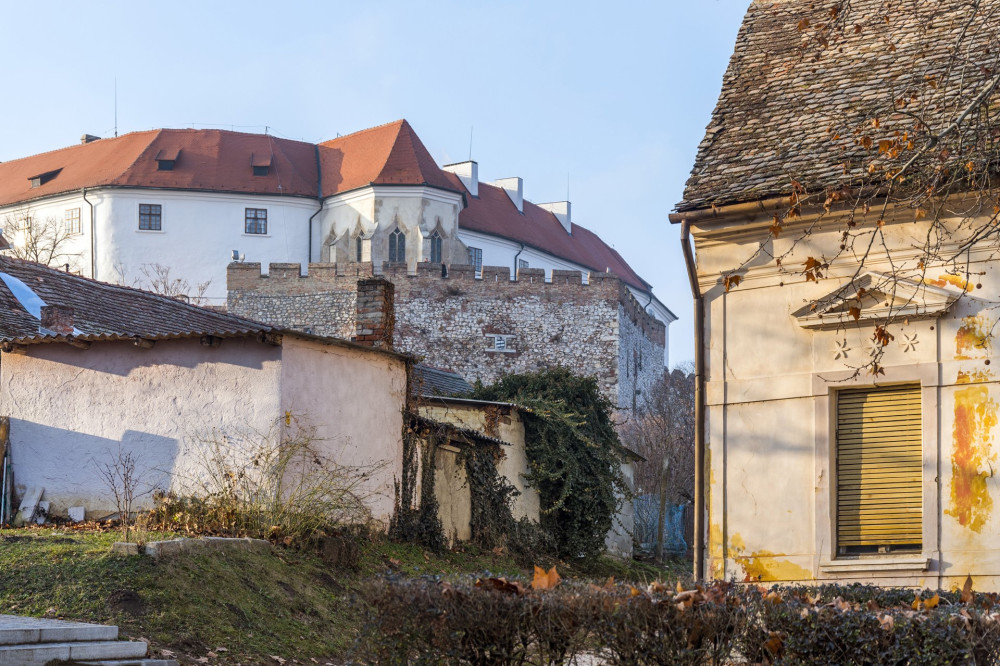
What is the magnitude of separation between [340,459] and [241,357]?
196 cm

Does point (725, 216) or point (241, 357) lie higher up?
point (725, 216)

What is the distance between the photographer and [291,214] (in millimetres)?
62625

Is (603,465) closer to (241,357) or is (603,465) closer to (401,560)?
(401,560)

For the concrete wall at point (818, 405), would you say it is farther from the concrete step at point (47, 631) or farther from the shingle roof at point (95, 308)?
the shingle roof at point (95, 308)

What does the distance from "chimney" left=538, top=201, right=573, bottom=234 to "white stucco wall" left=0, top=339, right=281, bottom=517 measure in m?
61.0

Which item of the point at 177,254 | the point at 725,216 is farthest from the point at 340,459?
the point at 177,254

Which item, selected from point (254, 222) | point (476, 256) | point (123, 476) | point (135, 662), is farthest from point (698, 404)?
point (476, 256)

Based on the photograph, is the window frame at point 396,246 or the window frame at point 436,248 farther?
the window frame at point 436,248

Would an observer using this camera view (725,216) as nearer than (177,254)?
Yes

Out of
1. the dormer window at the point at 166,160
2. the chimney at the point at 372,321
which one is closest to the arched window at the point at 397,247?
the dormer window at the point at 166,160

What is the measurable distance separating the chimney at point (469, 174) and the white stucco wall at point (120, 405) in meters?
51.7

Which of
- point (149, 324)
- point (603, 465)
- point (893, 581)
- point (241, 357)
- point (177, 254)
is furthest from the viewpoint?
point (177, 254)

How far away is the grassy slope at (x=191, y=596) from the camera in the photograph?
12.2 metres

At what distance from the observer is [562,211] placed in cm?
7969
